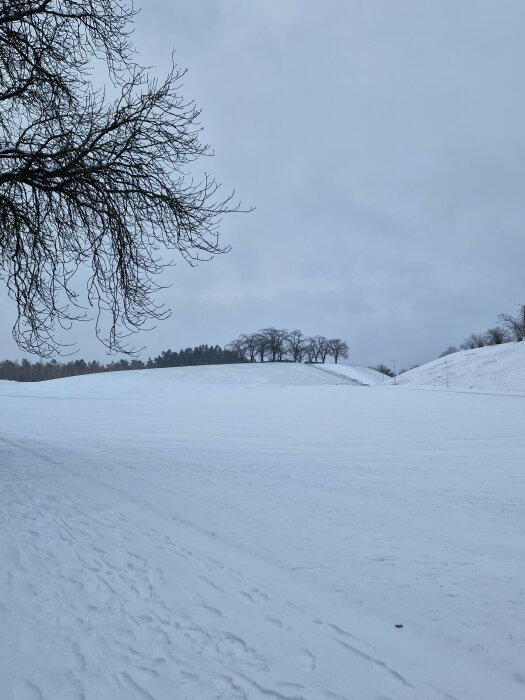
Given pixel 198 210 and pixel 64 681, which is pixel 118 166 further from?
pixel 64 681

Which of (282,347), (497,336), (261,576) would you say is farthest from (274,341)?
(261,576)

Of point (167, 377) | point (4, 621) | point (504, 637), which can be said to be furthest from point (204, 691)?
point (167, 377)

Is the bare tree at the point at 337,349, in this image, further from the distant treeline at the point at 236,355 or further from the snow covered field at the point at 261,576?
the snow covered field at the point at 261,576

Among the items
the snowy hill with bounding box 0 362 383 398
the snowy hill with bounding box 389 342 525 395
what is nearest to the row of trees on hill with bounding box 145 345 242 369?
the snowy hill with bounding box 0 362 383 398

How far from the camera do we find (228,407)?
2712 centimetres

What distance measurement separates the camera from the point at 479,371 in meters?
41.6

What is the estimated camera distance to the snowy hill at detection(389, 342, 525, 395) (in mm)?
38094

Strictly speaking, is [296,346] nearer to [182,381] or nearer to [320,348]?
[320,348]

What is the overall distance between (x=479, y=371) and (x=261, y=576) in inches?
1652

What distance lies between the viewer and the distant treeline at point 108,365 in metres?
90.2

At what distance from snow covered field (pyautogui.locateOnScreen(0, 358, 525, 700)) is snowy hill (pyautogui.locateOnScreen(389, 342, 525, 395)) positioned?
99.1ft

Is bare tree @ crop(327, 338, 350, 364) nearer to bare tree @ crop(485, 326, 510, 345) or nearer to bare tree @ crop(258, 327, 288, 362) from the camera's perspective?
bare tree @ crop(258, 327, 288, 362)

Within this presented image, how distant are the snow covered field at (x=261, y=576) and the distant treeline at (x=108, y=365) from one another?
8182 centimetres

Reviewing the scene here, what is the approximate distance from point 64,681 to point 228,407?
80.2 ft
